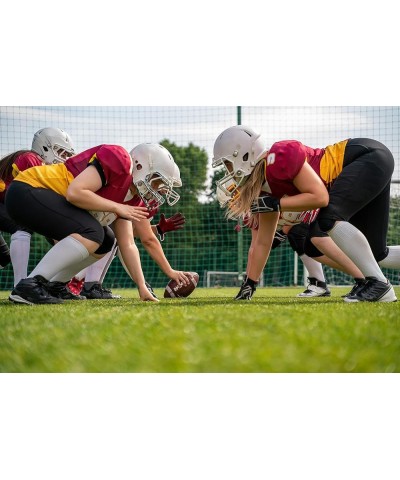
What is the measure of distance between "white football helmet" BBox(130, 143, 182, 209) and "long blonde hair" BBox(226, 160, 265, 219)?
1.55 feet

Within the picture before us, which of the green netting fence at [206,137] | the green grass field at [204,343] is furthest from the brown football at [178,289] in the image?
the green netting fence at [206,137]

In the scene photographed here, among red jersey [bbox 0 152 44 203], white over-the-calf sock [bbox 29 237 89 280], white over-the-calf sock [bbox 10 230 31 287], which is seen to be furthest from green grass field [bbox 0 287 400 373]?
red jersey [bbox 0 152 44 203]

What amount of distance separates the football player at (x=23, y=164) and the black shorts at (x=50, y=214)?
3.00 feet

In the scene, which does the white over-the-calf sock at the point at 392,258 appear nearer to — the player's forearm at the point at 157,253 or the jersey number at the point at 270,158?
the jersey number at the point at 270,158

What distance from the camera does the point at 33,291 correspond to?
11.3 ft

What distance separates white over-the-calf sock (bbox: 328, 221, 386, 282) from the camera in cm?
338

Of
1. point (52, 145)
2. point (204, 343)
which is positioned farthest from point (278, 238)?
point (204, 343)

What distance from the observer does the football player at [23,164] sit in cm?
453

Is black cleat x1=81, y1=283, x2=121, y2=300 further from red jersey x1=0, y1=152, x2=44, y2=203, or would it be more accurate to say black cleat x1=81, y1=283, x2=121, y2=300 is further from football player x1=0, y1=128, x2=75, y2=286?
red jersey x1=0, y1=152, x2=44, y2=203

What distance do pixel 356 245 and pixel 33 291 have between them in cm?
189

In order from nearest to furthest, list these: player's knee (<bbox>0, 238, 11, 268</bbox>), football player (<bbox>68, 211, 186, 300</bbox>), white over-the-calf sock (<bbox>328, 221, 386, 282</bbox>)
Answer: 1. white over-the-calf sock (<bbox>328, 221, 386, 282</bbox>)
2. football player (<bbox>68, 211, 186, 300</bbox>)
3. player's knee (<bbox>0, 238, 11, 268</bbox>)

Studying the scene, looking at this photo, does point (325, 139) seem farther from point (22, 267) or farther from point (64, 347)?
point (64, 347)

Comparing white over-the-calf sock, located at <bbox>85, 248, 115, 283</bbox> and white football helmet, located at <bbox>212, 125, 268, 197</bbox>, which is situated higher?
white football helmet, located at <bbox>212, 125, 268, 197</bbox>

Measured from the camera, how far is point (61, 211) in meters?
3.50
